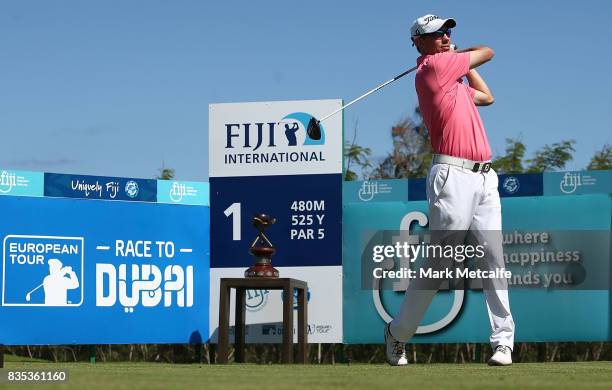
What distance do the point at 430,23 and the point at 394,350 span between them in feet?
7.21

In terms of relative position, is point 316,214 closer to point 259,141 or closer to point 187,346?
point 259,141

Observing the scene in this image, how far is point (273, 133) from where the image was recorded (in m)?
11.9

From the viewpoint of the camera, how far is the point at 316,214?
11.8m

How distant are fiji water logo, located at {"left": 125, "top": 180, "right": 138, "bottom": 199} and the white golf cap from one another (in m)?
5.00

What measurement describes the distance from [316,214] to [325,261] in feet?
1.63

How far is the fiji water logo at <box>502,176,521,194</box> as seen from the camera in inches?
444

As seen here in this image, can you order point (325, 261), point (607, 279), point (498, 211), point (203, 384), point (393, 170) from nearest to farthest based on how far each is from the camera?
point (203, 384)
point (498, 211)
point (607, 279)
point (325, 261)
point (393, 170)

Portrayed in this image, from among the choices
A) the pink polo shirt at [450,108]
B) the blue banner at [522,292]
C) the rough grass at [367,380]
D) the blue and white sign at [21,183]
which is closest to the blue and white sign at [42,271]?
the blue and white sign at [21,183]

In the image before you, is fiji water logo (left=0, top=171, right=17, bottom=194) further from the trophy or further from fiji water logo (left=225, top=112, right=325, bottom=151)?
the trophy

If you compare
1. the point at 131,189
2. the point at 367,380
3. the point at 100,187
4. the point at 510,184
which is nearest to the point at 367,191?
the point at 510,184

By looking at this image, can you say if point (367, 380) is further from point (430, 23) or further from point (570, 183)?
point (570, 183)

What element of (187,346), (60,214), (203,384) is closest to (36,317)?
(60,214)

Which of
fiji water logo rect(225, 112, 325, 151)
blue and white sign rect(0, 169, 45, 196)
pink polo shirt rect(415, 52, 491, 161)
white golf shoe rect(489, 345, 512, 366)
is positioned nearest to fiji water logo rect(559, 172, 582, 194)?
fiji water logo rect(225, 112, 325, 151)

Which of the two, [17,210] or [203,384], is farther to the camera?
[17,210]
